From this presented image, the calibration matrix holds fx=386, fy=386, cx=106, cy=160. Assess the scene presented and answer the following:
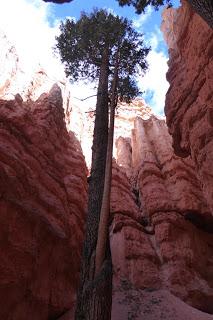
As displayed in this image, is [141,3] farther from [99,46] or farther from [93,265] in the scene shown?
[93,265]

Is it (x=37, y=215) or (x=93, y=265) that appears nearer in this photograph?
(x=93, y=265)

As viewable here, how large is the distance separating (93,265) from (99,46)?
1164cm

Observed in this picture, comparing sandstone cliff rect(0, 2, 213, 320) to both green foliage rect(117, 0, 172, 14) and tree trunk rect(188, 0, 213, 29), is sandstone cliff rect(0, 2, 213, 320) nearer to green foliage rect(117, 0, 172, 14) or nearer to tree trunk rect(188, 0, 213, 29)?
green foliage rect(117, 0, 172, 14)

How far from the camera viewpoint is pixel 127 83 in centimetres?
1636

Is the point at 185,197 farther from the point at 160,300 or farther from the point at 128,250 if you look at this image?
the point at 160,300

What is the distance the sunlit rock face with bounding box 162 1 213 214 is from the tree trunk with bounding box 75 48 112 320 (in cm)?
420

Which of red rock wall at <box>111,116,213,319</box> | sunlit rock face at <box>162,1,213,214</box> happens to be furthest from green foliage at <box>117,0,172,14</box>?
red rock wall at <box>111,116,213,319</box>

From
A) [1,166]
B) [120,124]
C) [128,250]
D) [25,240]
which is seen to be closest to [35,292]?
[25,240]

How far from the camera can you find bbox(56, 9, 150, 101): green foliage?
16.7 metres

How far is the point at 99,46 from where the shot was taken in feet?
55.1

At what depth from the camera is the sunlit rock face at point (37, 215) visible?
12.8 m

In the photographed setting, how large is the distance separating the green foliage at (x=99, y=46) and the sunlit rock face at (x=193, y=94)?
171 cm

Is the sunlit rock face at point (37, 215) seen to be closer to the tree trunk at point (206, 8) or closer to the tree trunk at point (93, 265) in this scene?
the tree trunk at point (93, 265)

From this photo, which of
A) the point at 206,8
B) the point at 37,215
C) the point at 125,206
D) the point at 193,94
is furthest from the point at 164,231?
the point at 206,8
